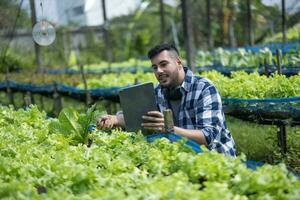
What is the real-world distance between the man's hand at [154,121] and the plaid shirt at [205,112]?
A: 0.48 meters

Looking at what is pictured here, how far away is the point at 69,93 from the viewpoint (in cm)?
1154

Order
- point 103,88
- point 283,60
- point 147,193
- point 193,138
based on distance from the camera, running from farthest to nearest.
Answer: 1. point 103,88
2. point 283,60
3. point 193,138
4. point 147,193

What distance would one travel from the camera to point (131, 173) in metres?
2.82

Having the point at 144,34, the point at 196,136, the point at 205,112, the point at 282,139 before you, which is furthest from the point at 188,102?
the point at 144,34

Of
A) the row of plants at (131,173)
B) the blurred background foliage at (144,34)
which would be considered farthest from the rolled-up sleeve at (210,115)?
the blurred background foliage at (144,34)

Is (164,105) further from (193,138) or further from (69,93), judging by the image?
(69,93)

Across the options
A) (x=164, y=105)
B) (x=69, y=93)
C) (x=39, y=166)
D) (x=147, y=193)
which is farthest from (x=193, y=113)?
(x=69, y=93)

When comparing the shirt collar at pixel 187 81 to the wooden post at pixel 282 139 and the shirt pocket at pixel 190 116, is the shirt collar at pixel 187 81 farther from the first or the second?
the wooden post at pixel 282 139

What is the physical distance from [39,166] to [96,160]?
0.34 metres

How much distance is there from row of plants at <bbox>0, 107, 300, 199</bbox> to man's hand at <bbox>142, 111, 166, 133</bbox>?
159 mm

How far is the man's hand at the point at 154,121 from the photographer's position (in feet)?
12.2

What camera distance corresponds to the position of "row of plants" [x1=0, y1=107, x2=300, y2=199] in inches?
94.5

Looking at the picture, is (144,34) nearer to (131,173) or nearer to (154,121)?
(154,121)

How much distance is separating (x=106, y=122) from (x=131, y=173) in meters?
1.62
